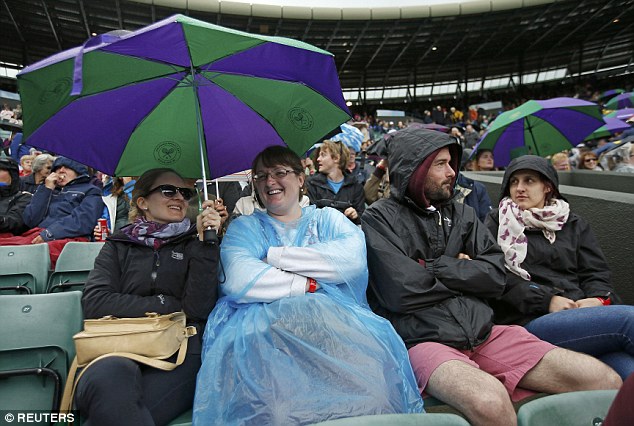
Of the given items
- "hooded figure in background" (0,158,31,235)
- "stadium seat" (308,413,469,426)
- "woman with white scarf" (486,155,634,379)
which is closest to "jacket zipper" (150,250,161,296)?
"stadium seat" (308,413,469,426)

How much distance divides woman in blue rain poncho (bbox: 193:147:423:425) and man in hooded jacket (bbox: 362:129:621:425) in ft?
0.50

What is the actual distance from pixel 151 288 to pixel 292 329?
2.77 ft

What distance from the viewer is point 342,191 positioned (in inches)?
177

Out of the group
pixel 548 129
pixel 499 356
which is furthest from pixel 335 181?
pixel 548 129

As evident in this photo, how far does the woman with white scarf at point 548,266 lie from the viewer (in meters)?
2.15

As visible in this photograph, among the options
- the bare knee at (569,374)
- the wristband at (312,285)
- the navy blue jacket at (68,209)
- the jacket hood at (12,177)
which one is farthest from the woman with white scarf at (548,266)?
the jacket hood at (12,177)

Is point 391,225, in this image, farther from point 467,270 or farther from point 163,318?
point 163,318

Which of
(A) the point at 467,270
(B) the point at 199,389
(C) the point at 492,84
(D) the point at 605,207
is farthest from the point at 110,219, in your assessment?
(C) the point at 492,84

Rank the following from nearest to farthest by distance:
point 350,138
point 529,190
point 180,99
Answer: point 180,99, point 529,190, point 350,138

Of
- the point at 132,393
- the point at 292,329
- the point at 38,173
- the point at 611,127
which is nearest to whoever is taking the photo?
the point at 132,393

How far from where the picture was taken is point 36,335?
2.20m

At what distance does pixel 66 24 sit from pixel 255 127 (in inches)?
895

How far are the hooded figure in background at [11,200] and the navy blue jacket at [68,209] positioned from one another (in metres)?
0.13

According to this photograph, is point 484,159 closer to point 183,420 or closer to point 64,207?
point 64,207
